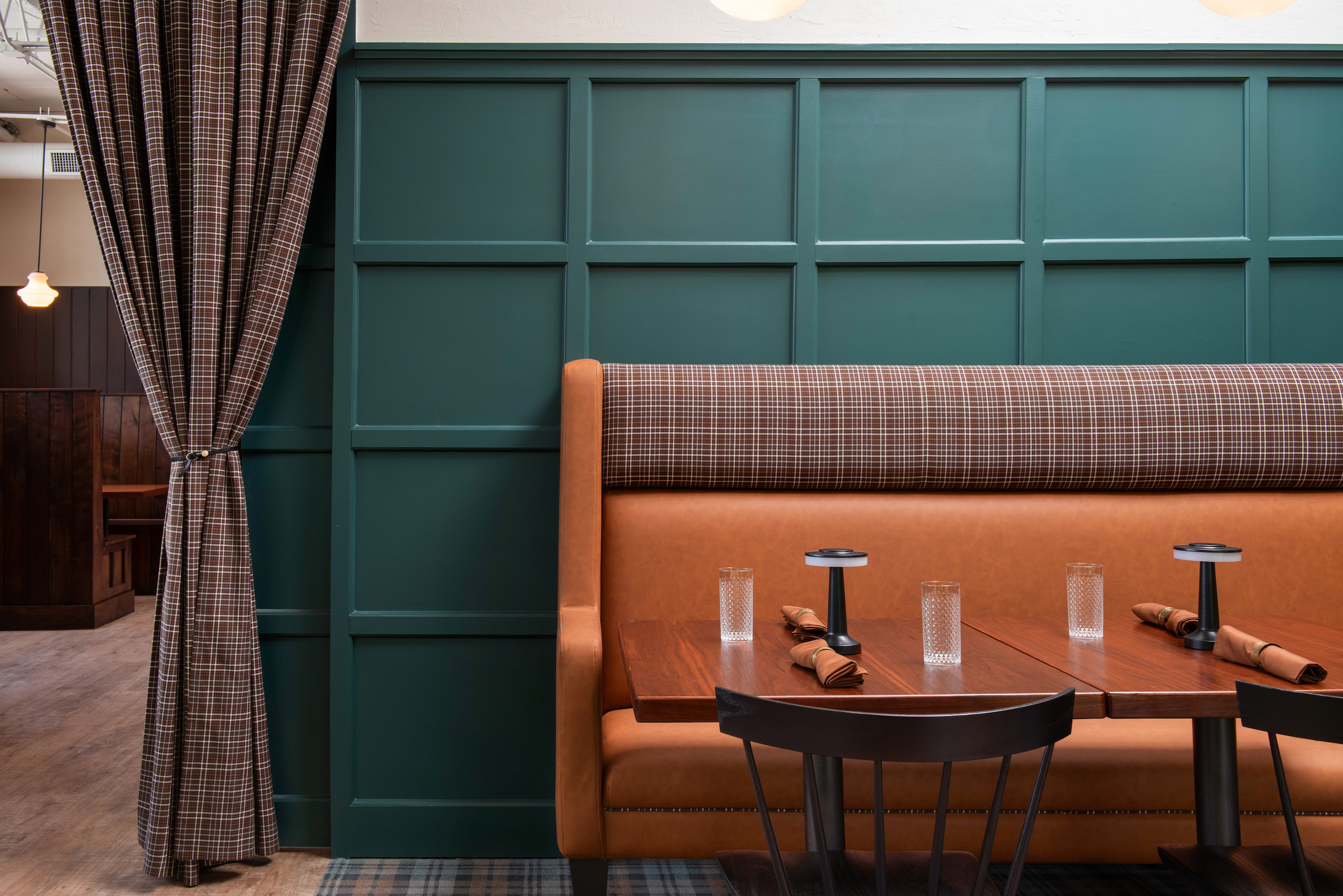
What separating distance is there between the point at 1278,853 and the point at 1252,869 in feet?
0.30

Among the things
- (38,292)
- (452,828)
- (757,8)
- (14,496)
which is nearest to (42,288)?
(38,292)

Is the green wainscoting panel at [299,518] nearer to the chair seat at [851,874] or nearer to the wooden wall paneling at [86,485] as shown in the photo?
the chair seat at [851,874]

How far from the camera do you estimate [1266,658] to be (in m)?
1.26

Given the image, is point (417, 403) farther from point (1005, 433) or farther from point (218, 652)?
point (1005, 433)

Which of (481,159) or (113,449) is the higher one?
(481,159)

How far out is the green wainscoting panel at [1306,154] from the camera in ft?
7.57

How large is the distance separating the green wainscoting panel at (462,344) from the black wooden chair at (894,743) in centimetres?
138

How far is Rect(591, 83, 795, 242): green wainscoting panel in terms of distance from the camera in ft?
7.50

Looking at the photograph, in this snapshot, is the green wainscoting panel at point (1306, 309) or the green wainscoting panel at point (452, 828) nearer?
the green wainscoting panel at point (452, 828)

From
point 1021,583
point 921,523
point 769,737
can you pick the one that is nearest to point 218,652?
point 769,737

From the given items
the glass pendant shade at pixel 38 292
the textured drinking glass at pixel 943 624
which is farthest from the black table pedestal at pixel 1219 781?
the glass pendant shade at pixel 38 292

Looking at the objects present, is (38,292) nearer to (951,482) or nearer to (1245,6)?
(951,482)

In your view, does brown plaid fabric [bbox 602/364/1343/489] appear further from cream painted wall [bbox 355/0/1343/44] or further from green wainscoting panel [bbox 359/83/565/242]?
cream painted wall [bbox 355/0/1343/44]

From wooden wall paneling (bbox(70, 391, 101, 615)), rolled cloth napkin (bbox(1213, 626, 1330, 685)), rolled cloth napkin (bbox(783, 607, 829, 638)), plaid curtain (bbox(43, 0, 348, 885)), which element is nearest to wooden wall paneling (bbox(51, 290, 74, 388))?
wooden wall paneling (bbox(70, 391, 101, 615))
